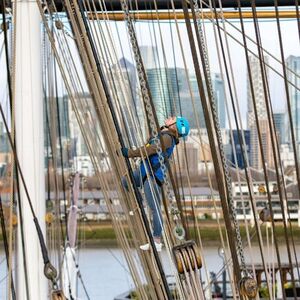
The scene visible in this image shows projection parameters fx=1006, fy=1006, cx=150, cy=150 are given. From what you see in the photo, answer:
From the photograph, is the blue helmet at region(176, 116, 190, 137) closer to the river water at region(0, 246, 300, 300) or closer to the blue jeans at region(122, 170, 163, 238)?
the blue jeans at region(122, 170, 163, 238)

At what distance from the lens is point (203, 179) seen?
957 inches

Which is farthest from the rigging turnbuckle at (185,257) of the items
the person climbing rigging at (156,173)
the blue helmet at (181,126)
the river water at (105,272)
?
the river water at (105,272)

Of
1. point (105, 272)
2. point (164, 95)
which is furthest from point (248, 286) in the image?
point (105, 272)

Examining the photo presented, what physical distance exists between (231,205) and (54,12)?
2.32 metres

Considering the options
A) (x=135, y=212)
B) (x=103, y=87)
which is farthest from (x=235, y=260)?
(x=103, y=87)

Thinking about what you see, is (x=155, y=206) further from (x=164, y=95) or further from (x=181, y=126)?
(x=164, y=95)

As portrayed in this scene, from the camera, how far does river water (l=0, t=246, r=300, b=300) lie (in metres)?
13.6

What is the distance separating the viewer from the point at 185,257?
3320mm

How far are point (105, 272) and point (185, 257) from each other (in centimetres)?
1468

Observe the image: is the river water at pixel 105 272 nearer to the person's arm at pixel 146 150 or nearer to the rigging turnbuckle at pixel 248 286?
the person's arm at pixel 146 150

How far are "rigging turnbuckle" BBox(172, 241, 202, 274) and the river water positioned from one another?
7.67 metres

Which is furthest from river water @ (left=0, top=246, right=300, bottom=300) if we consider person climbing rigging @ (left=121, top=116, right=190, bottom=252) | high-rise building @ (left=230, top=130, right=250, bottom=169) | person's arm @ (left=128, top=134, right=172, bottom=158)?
person's arm @ (left=128, top=134, right=172, bottom=158)

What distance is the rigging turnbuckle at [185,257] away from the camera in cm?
331

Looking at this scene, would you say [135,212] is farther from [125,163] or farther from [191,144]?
[191,144]
